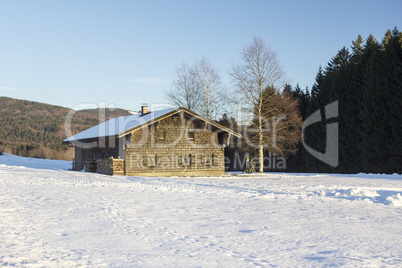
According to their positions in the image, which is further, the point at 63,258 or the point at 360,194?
the point at 360,194

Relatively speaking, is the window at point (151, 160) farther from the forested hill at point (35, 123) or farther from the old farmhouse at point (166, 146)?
the forested hill at point (35, 123)

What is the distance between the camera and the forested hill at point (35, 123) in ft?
376

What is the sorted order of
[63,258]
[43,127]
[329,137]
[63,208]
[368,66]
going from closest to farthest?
[63,258] → [63,208] → [368,66] → [329,137] → [43,127]

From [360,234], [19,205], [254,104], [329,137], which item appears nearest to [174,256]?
[360,234]

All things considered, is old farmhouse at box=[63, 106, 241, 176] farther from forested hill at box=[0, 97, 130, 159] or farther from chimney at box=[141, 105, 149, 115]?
forested hill at box=[0, 97, 130, 159]

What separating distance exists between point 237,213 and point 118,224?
3.58 m

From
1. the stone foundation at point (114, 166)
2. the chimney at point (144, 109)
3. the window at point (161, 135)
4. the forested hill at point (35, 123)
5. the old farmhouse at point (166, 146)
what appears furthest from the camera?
the forested hill at point (35, 123)

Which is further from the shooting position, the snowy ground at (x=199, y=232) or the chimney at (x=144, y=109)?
the chimney at (x=144, y=109)

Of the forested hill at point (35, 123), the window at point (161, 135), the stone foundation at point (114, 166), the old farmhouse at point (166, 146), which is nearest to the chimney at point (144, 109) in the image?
the old farmhouse at point (166, 146)

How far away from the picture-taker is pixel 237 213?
11.4 metres

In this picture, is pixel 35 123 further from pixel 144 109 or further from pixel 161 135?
pixel 161 135

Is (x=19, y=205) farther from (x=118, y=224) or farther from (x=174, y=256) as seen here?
(x=174, y=256)

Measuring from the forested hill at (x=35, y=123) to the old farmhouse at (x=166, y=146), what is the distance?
227ft

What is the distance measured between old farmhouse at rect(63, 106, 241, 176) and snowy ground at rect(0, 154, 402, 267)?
16.5 meters
